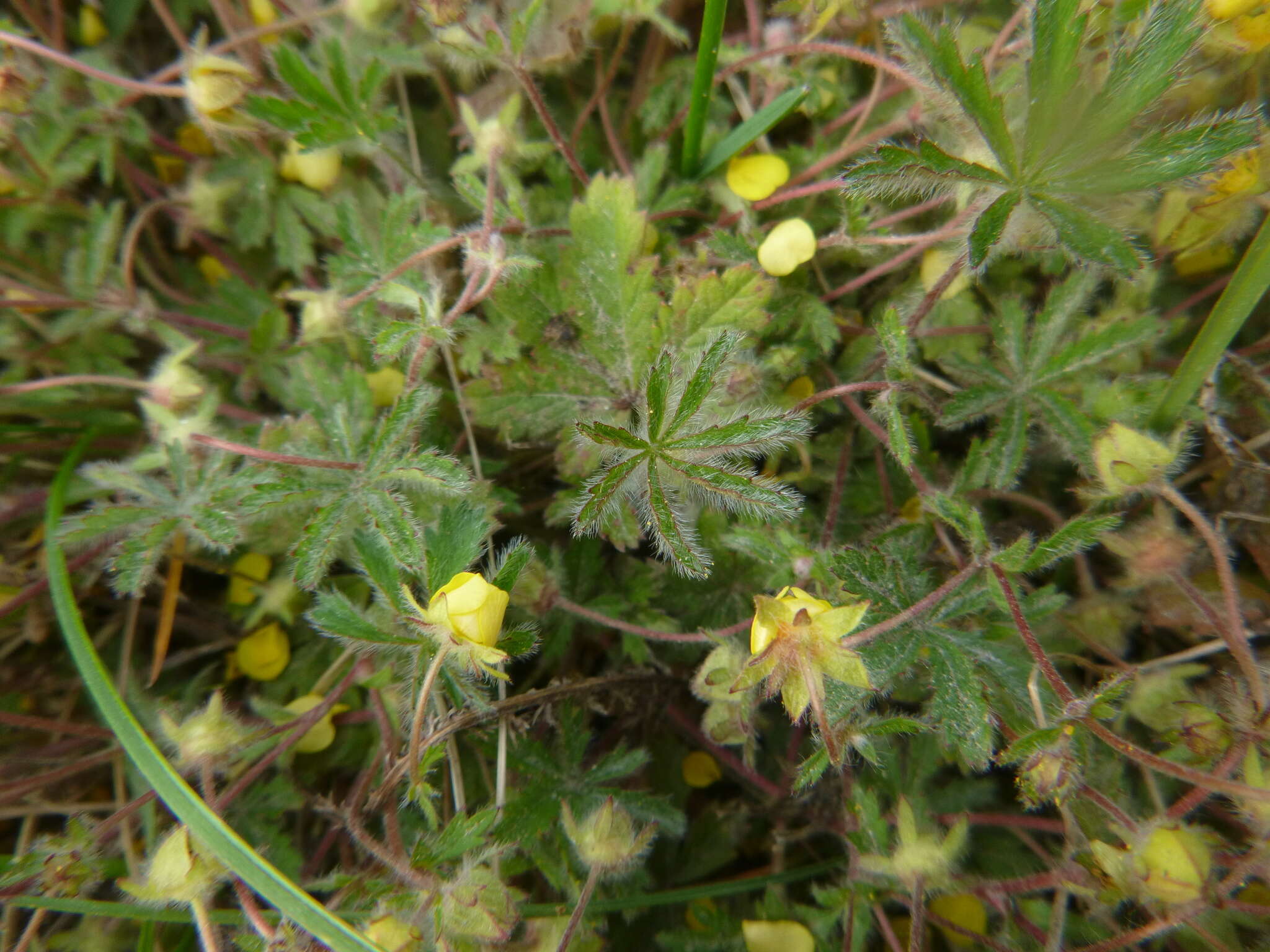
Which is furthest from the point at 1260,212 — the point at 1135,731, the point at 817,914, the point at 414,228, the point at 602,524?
the point at 414,228

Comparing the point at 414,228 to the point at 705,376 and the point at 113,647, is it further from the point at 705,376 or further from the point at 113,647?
the point at 113,647

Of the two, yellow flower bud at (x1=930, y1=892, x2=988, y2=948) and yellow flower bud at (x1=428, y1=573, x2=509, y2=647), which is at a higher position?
yellow flower bud at (x1=428, y1=573, x2=509, y2=647)

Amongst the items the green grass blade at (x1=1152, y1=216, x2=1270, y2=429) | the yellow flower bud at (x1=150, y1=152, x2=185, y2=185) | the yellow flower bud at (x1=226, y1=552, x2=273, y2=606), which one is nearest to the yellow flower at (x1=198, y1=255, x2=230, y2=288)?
the yellow flower bud at (x1=150, y1=152, x2=185, y2=185)

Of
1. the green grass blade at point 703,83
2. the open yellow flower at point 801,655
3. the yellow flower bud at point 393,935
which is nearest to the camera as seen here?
the open yellow flower at point 801,655

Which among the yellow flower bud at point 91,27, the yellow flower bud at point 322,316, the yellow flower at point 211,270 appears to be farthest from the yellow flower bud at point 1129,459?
the yellow flower bud at point 91,27

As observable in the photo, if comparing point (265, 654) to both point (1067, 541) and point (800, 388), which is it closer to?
point (800, 388)

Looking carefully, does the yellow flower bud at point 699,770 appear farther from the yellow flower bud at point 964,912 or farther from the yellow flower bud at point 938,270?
the yellow flower bud at point 938,270

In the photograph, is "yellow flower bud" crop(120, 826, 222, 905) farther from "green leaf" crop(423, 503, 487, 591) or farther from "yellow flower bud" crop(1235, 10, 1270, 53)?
"yellow flower bud" crop(1235, 10, 1270, 53)
